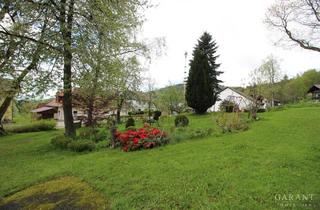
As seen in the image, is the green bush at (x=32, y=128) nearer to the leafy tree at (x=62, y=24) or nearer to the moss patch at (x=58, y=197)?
the leafy tree at (x=62, y=24)

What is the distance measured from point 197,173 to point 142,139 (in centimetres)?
421

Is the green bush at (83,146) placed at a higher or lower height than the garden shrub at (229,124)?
lower

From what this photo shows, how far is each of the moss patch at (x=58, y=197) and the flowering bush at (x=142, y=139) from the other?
10.3 ft

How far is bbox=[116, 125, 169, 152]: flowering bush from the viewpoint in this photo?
9.23 metres

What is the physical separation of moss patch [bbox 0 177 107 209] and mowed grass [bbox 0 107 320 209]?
220mm

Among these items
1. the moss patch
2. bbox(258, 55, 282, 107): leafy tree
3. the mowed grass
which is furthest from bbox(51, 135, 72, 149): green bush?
bbox(258, 55, 282, 107): leafy tree

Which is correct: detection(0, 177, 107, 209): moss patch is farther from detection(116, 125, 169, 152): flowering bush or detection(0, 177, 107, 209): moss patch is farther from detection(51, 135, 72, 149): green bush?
detection(51, 135, 72, 149): green bush

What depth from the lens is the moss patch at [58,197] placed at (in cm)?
482

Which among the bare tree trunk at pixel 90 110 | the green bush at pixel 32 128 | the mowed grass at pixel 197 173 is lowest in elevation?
the mowed grass at pixel 197 173

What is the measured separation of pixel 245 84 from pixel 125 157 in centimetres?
2217

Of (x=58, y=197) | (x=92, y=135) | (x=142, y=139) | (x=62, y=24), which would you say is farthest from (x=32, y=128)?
(x=58, y=197)

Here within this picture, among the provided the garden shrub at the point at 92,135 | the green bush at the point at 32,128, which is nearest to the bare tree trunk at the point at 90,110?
the garden shrub at the point at 92,135

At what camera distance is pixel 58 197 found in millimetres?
5316

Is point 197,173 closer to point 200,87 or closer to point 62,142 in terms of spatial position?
point 62,142
